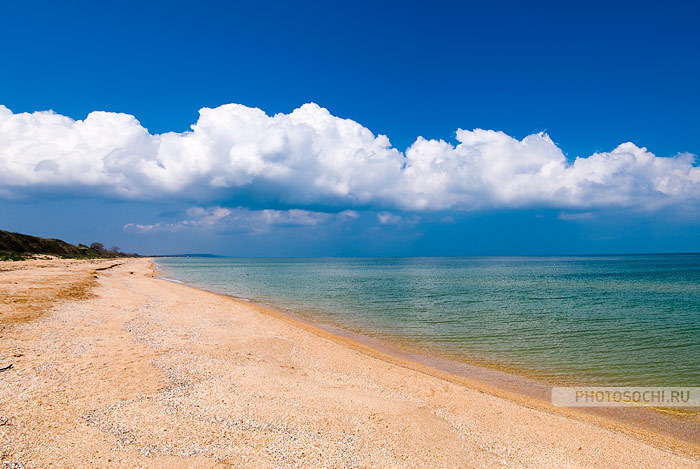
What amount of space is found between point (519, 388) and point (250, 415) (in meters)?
10.5

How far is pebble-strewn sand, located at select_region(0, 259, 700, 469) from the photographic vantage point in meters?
6.39

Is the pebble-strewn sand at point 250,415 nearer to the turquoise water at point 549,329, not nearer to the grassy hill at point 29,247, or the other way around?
the turquoise water at point 549,329

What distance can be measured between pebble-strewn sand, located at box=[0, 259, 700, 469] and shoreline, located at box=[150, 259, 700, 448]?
808 millimetres

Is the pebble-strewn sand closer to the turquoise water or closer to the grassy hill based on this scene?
the turquoise water

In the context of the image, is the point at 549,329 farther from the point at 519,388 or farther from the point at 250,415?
the point at 250,415

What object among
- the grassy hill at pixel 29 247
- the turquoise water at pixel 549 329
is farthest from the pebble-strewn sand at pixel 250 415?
the grassy hill at pixel 29 247

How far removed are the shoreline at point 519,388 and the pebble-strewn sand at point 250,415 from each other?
0.81m

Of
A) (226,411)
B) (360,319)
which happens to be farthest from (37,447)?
(360,319)

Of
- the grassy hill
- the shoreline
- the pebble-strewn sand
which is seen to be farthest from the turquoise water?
the grassy hill

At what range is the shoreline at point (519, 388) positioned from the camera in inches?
414

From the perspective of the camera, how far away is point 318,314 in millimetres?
29688

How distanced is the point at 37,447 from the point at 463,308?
98.7ft

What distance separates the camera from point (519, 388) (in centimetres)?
1365

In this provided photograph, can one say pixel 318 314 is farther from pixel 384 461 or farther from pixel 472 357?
pixel 384 461
